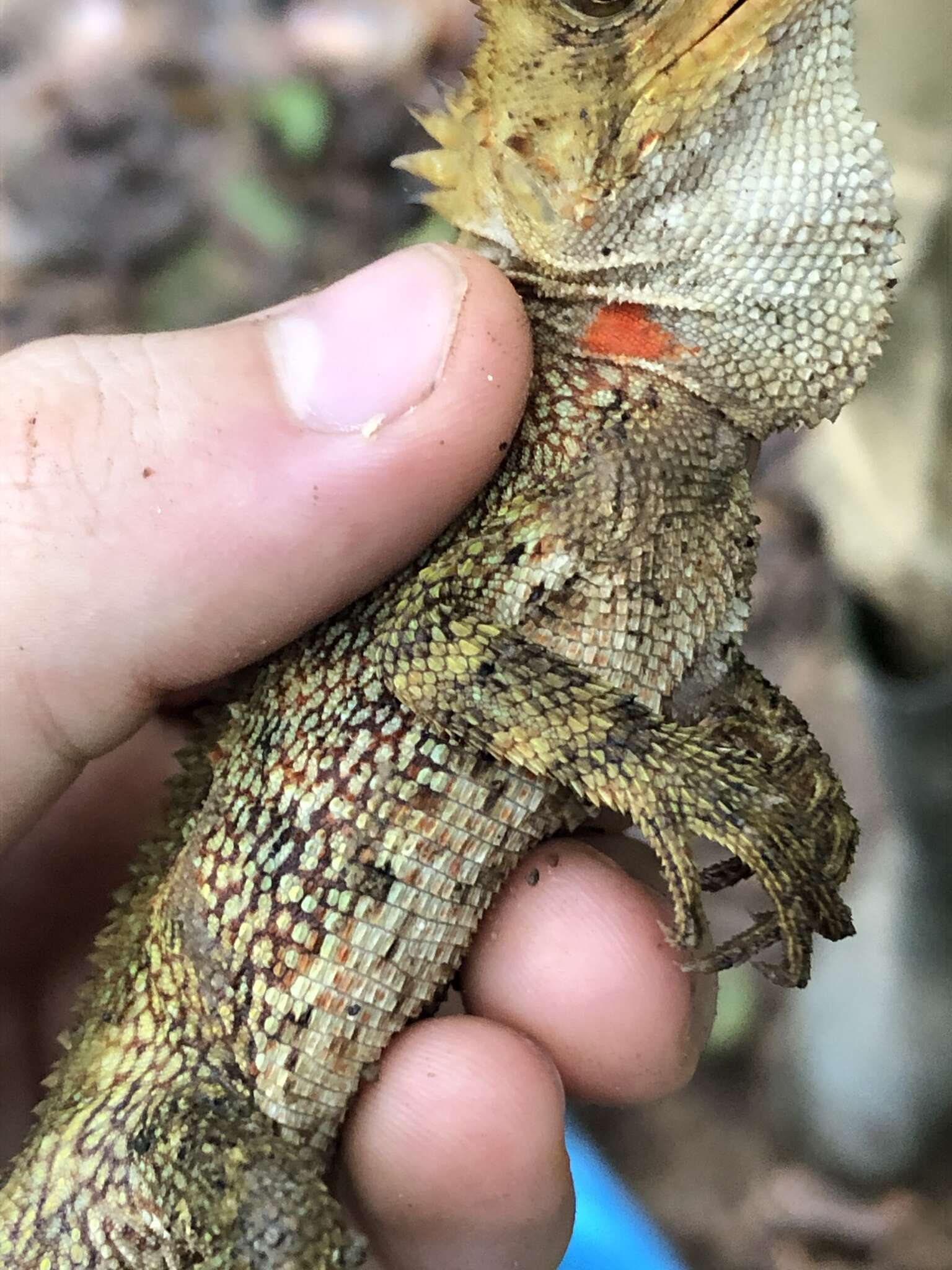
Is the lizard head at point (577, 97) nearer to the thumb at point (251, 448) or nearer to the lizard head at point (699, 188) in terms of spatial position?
the lizard head at point (699, 188)

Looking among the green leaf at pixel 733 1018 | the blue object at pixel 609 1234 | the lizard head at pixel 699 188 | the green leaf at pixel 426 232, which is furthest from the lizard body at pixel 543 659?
the green leaf at pixel 426 232

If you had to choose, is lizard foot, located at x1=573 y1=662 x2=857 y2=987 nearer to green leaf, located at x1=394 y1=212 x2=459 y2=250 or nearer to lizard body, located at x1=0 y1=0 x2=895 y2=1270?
lizard body, located at x1=0 y1=0 x2=895 y2=1270

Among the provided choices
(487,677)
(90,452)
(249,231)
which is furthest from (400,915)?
(249,231)

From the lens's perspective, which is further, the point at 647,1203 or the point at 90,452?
the point at 647,1203

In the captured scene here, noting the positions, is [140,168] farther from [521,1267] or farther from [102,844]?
[521,1267]

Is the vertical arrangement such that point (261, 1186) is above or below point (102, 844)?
above

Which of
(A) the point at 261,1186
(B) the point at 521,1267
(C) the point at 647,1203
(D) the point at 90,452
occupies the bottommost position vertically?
(C) the point at 647,1203

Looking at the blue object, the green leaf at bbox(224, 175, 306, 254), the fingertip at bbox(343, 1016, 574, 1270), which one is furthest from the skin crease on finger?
the green leaf at bbox(224, 175, 306, 254)

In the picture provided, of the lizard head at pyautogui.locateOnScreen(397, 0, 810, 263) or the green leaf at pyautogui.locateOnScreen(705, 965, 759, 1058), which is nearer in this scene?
the lizard head at pyautogui.locateOnScreen(397, 0, 810, 263)
